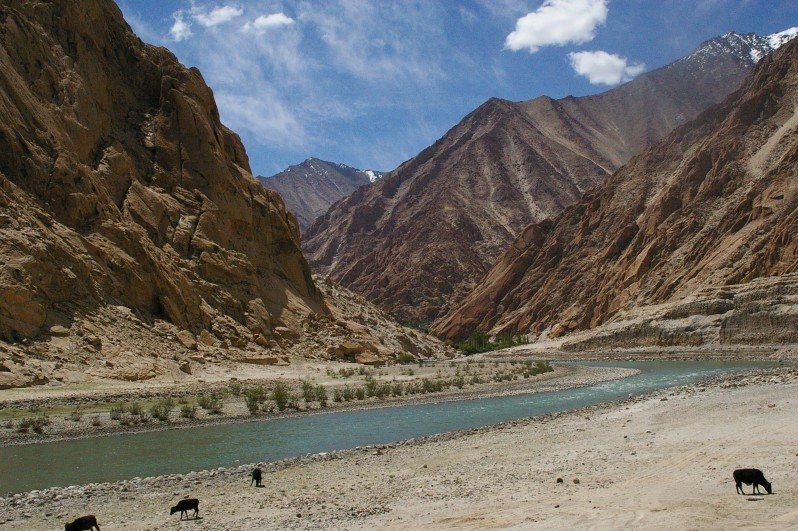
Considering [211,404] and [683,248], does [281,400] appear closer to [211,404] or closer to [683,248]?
[211,404]

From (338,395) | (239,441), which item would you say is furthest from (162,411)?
(338,395)

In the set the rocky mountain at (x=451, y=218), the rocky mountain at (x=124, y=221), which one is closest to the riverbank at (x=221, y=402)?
the rocky mountain at (x=124, y=221)

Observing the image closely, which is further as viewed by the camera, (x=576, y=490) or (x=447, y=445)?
(x=447, y=445)

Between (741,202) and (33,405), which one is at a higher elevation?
(741,202)


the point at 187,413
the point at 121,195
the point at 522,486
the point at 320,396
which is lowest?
the point at 522,486

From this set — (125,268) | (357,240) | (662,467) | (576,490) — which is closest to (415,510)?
(576,490)

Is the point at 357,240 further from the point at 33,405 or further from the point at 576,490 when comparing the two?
the point at 576,490

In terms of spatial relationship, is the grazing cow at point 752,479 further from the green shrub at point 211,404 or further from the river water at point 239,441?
the green shrub at point 211,404
